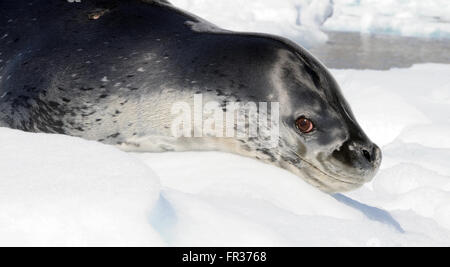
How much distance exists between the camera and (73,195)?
112cm

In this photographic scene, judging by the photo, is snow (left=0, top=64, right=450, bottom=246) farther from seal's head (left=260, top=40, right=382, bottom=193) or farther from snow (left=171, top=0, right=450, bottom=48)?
snow (left=171, top=0, right=450, bottom=48)

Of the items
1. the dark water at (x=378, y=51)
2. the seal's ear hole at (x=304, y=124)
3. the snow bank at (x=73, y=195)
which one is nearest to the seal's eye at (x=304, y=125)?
the seal's ear hole at (x=304, y=124)

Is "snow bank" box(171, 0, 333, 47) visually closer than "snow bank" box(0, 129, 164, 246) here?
No

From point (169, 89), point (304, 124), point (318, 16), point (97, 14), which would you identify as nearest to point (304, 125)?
point (304, 124)

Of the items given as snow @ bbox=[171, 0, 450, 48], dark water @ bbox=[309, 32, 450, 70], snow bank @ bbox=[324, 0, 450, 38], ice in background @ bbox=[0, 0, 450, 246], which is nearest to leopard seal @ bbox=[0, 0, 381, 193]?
ice in background @ bbox=[0, 0, 450, 246]

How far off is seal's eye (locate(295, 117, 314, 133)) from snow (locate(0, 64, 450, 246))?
0.16 m

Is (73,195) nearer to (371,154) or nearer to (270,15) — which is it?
(371,154)

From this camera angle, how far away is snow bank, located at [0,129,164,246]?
101 cm

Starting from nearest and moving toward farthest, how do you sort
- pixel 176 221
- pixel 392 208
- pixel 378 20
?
pixel 176 221, pixel 392 208, pixel 378 20

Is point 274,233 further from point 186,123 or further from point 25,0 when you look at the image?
point 25,0

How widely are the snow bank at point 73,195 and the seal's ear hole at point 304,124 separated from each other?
738 mm

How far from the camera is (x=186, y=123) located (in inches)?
77.8
